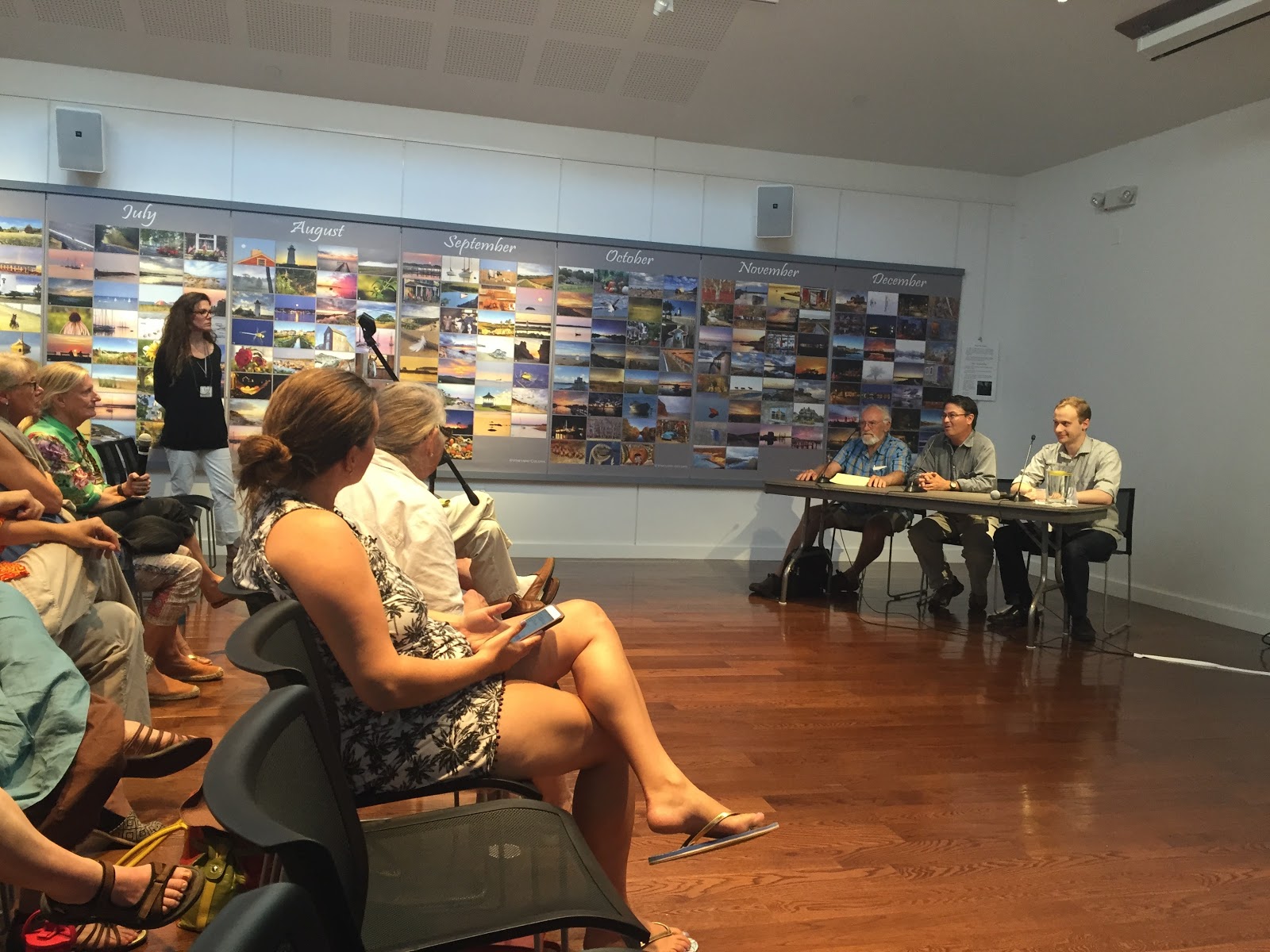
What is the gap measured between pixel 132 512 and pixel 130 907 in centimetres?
230

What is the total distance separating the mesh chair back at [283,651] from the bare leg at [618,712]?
0.37m

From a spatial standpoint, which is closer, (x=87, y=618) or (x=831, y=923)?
(x=831, y=923)

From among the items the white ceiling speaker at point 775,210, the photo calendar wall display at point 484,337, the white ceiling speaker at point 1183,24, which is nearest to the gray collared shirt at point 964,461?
the white ceiling speaker at point 775,210

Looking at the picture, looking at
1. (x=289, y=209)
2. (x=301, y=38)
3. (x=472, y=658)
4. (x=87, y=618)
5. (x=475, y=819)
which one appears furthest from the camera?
(x=289, y=209)

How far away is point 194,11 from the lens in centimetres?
584

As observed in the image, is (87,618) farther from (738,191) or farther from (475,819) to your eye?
(738,191)

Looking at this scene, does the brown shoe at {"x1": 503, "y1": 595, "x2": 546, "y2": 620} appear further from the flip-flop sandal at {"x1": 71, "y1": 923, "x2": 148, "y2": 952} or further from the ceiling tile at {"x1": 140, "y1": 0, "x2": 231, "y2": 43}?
the ceiling tile at {"x1": 140, "y1": 0, "x2": 231, "y2": 43}

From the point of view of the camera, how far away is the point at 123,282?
656 centimetres

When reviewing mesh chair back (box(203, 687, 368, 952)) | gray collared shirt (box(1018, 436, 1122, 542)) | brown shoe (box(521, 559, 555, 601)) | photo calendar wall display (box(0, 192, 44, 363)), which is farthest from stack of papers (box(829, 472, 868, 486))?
photo calendar wall display (box(0, 192, 44, 363))

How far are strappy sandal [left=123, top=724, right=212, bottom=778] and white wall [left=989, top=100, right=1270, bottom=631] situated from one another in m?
6.07

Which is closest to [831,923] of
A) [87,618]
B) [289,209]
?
Result: [87,618]

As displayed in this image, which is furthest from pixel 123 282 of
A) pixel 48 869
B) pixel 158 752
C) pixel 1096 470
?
pixel 1096 470

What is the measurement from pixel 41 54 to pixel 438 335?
3.05 meters

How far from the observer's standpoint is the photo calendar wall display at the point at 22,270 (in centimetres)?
633
